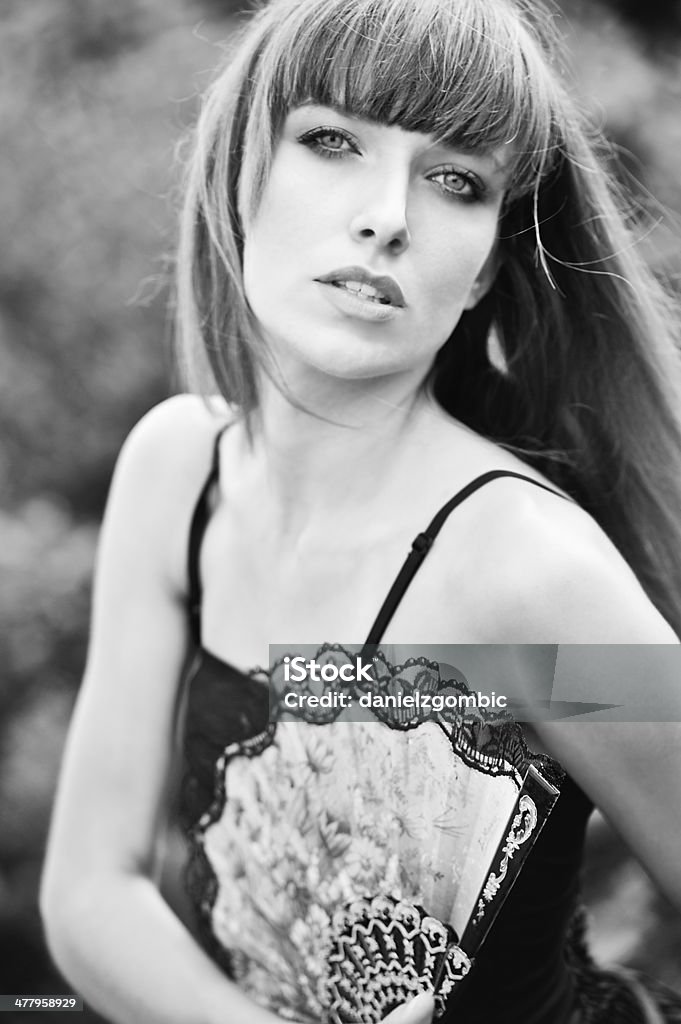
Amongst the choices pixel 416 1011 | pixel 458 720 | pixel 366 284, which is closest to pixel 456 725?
pixel 458 720

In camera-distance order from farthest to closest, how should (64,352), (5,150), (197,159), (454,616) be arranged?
1. (64,352)
2. (5,150)
3. (197,159)
4. (454,616)

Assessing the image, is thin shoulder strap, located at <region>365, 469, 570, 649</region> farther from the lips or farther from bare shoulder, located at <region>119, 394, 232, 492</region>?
bare shoulder, located at <region>119, 394, 232, 492</region>

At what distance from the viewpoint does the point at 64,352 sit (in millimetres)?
1240

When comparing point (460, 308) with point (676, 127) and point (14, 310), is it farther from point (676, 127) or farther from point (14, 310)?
point (14, 310)

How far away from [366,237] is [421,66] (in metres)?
0.13

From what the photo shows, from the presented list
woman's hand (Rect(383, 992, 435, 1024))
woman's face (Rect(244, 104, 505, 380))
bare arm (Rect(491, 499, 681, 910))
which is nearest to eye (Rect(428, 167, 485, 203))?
woman's face (Rect(244, 104, 505, 380))

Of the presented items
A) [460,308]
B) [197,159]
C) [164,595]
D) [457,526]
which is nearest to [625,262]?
[460,308]

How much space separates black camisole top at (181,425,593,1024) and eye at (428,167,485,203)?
0.22 meters

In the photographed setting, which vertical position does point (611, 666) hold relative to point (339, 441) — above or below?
below

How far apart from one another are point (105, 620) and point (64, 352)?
40 centimetres

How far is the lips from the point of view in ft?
2.45

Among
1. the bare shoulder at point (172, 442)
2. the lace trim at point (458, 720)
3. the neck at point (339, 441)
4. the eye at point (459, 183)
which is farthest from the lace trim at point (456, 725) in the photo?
the eye at point (459, 183)

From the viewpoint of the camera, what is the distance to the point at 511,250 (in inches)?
34.5

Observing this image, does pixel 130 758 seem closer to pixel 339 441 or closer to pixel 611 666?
pixel 339 441
